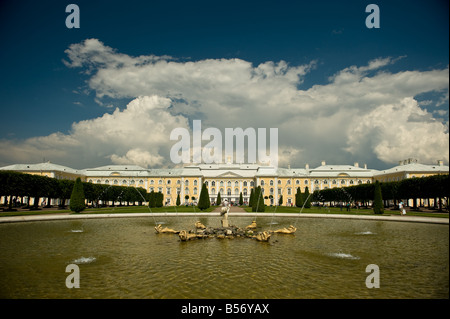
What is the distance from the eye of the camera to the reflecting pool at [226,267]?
22.1 ft

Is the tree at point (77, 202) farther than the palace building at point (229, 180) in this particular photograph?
No

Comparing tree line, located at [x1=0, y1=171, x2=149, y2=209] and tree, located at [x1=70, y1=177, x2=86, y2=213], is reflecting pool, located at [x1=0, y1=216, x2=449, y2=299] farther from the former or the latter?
tree line, located at [x1=0, y1=171, x2=149, y2=209]

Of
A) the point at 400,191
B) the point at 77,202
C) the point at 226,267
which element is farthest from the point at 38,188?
the point at 400,191

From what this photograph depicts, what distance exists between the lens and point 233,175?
3403 inches

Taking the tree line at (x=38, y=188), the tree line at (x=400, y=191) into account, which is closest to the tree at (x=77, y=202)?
the tree line at (x=38, y=188)

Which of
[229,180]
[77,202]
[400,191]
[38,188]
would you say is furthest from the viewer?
[229,180]

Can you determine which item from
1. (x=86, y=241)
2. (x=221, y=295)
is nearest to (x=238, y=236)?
(x=86, y=241)

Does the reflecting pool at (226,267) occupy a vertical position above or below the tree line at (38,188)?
below

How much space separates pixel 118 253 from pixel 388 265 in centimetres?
999

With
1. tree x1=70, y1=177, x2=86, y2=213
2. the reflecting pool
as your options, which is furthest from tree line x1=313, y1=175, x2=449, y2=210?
tree x1=70, y1=177, x2=86, y2=213

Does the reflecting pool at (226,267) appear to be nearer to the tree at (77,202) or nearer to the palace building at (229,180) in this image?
the tree at (77,202)

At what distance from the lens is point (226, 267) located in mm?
9102

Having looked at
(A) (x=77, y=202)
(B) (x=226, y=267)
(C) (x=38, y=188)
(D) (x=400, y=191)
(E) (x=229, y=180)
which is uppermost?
(E) (x=229, y=180)

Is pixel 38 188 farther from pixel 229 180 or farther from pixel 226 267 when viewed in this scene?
pixel 229 180
